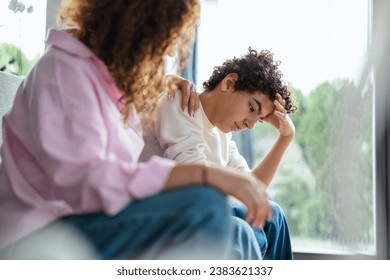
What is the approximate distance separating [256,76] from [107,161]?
2.65 feet

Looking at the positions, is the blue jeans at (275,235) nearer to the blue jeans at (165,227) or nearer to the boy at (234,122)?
the boy at (234,122)

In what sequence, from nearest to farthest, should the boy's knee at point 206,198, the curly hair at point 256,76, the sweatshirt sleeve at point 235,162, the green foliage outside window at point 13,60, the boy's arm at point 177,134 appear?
the boy's knee at point 206,198 < the boy's arm at point 177,134 < the curly hair at point 256,76 < the sweatshirt sleeve at point 235,162 < the green foliage outside window at point 13,60

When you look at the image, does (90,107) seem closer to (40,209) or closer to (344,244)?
(40,209)

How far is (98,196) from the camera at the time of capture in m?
0.86

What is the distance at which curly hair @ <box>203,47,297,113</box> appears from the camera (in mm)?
1580

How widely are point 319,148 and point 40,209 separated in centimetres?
147

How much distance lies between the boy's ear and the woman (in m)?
0.52

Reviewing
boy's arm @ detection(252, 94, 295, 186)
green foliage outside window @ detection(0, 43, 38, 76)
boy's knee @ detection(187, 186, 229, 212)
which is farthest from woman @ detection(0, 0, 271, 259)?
green foliage outside window @ detection(0, 43, 38, 76)

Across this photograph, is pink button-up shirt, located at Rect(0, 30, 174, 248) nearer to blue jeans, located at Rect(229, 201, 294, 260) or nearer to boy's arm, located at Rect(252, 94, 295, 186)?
blue jeans, located at Rect(229, 201, 294, 260)

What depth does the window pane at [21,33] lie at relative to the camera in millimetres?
1956

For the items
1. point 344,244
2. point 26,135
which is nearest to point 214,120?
point 26,135

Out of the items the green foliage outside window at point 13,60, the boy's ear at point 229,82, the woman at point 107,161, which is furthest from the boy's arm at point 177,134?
the green foliage outside window at point 13,60

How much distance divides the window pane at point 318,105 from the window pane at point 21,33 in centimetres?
64
